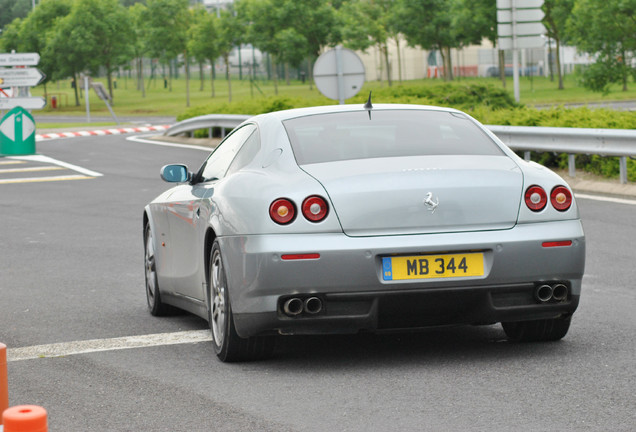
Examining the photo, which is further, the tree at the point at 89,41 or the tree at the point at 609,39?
the tree at the point at 89,41

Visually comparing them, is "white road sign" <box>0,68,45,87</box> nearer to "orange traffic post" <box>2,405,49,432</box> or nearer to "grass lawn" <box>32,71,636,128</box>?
"grass lawn" <box>32,71,636,128</box>

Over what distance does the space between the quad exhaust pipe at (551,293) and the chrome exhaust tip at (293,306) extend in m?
1.18

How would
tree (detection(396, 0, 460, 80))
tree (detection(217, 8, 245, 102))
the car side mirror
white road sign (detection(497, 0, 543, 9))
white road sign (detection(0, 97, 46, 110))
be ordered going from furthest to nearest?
1. tree (detection(217, 8, 245, 102))
2. tree (detection(396, 0, 460, 80))
3. white road sign (detection(0, 97, 46, 110))
4. white road sign (detection(497, 0, 543, 9))
5. the car side mirror

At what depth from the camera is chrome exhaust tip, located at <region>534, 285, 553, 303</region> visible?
20.2 ft

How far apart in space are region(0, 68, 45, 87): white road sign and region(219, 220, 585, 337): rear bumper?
2535cm

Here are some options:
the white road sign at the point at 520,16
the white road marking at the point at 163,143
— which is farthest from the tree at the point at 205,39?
the white road sign at the point at 520,16

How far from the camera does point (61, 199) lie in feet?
59.4

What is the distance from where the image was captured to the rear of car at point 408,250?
5906 mm

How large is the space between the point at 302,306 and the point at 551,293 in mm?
1258

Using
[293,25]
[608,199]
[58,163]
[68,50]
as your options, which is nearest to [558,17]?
[293,25]

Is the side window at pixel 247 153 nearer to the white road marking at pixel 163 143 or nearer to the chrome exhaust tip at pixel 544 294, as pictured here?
the chrome exhaust tip at pixel 544 294

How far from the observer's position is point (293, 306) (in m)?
6.00

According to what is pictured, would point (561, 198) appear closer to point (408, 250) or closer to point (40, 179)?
point (408, 250)


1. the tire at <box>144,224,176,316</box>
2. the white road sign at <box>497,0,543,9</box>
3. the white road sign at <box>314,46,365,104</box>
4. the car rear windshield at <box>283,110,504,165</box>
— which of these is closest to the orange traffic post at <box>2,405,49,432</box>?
the car rear windshield at <box>283,110,504,165</box>
